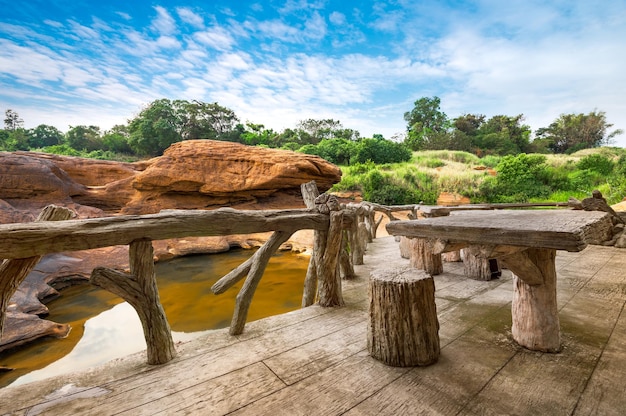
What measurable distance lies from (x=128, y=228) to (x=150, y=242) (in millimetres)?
181

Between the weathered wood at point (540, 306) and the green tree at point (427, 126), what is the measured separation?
86.4ft

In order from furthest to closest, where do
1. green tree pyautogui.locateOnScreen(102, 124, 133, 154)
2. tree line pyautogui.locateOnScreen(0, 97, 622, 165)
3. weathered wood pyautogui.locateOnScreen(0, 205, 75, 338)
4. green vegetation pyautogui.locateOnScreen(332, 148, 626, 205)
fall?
green tree pyautogui.locateOnScreen(102, 124, 133, 154), tree line pyautogui.locateOnScreen(0, 97, 622, 165), green vegetation pyautogui.locateOnScreen(332, 148, 626, 205), weathered wood pyautogui.locateOnScreen(0, 205, 75, 338)

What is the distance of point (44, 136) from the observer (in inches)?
1080

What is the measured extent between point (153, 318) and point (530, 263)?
2449mm

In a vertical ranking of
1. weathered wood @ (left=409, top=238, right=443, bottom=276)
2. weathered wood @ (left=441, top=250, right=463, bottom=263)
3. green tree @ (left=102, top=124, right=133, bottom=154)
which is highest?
green tree @ (left=102, top=124, right=133, bottom=154)

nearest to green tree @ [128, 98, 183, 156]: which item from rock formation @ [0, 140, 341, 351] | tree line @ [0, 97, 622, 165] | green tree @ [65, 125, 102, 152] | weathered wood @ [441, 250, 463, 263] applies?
tree line @ [0, 97, 622, 165]

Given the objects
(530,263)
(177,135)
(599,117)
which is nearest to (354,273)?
(530,263)

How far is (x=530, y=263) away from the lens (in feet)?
5.66

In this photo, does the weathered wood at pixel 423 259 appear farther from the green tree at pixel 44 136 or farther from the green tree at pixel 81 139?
the green tree at pixel 44 136

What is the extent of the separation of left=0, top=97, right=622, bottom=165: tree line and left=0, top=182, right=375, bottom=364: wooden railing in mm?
18101

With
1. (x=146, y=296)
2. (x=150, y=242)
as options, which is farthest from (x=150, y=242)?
(x=146, y=296)

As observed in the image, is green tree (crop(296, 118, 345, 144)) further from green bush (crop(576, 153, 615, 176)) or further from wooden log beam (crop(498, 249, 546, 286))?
wooden log beam (crop(498, 249, 546, 286))

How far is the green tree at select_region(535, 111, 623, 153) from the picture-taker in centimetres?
2422

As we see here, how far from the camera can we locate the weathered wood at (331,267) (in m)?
2.73
